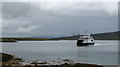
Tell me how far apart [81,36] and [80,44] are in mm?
4917

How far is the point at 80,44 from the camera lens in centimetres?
11000

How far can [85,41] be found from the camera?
110 m

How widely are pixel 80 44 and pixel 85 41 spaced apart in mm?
2855

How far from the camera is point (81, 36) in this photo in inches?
Result: 4449

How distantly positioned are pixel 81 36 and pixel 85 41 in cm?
397
